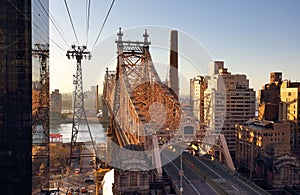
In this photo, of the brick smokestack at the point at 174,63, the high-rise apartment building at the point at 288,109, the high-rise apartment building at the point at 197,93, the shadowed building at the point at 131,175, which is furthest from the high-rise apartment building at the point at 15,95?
the high-rise apartment building at the point at 197,93

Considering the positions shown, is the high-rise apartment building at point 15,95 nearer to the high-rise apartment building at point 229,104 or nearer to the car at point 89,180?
the car at point 89,180

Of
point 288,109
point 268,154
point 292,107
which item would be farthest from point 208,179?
point 288,109

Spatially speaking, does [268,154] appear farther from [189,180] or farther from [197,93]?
[197,93]

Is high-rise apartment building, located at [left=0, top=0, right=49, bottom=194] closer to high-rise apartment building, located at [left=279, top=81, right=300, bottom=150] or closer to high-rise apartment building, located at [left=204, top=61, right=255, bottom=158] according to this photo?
high-rise apartment building, located at [left=204, top=61, right=255, bottom=158]

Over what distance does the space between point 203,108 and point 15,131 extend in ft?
40.7

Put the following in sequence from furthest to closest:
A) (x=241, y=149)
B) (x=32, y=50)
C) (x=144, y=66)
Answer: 1. (x=144, y=66)
2. (x=241, y=149)
3. (x=32, y=50)

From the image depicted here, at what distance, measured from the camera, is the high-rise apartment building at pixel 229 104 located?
52.1 feet

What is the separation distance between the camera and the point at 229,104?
16234mm

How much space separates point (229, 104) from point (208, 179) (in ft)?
26.8

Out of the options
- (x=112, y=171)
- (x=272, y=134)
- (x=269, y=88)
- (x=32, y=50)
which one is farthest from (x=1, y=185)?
(x=269, y=88)

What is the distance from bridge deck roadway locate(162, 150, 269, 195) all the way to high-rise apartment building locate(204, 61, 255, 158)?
14.6ft

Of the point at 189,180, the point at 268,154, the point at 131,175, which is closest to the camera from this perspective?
the point at 131,175

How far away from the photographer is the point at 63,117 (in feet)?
109

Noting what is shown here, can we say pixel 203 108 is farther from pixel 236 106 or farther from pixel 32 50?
pixel 32 50
